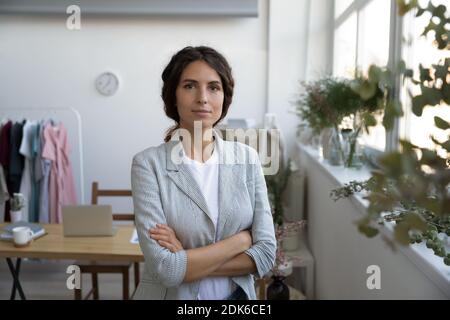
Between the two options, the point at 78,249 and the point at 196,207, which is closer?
the point at 196,207

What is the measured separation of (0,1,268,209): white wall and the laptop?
1813 millimetres

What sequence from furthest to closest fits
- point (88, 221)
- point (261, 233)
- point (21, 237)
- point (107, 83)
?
point (107, 83) < point (88, 221) < point (21, 237) < point (261, 233)

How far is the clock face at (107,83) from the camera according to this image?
159 inches

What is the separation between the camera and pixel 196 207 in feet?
3.72

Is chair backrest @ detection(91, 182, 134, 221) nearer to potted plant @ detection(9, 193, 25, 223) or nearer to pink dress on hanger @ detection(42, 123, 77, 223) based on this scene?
potted plant @ detection(9, 193, 25, 223)

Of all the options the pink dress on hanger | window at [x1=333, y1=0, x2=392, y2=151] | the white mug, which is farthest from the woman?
the pink dress on hanger

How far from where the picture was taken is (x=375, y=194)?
0.35m

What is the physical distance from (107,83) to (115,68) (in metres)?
0.17

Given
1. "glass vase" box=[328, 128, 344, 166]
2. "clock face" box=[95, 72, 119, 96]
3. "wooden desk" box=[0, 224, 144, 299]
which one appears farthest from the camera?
"clock face" box=[95, 72, 119, 96]

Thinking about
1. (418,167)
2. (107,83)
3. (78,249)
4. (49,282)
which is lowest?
(49,282)

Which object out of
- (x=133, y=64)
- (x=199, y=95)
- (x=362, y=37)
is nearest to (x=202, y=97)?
(x=199, y=95)

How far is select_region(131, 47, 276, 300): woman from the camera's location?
1.11 meters

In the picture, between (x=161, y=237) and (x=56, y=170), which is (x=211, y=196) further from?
(x=56, y=170)

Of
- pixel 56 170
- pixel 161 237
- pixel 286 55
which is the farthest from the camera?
pixel 286 55
